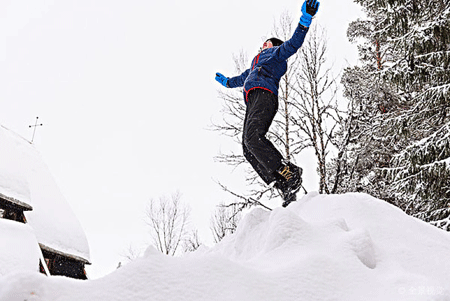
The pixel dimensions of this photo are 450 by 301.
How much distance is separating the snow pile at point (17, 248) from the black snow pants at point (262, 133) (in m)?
4.21

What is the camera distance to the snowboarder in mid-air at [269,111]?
401cm

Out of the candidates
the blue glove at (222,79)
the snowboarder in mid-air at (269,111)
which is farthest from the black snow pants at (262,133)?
the blue glove at (222,79)

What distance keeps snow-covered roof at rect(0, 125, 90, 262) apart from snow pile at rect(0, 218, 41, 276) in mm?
1044

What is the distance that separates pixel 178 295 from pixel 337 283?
2.48 ft

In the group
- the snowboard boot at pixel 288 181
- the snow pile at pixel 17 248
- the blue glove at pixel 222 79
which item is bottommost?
the snow pile at pixel 17 248

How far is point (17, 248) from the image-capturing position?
7.05 m

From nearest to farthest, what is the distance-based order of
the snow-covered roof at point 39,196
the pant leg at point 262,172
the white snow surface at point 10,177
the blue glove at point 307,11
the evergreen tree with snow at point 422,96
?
Result: the blue glove at point 307,11
the pant leg at point 262,172
the evergreen tree with snow at point 422,96
the white snow surface at point 10,177
the snow-covered roof at point 39,196

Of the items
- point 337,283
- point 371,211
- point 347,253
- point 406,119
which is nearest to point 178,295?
point 337,283

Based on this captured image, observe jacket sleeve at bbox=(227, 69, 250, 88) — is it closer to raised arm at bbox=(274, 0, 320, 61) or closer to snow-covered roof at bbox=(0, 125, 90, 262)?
raised arm at bbox=(274, 0, 320, 61)

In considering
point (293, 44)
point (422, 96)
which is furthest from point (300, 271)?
point (422, 96)

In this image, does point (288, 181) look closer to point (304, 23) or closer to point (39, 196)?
point (304, 23)

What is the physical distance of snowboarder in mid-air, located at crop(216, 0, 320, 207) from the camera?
4.01m

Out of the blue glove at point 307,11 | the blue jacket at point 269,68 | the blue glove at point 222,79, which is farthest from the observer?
the blue glove at point 222,79

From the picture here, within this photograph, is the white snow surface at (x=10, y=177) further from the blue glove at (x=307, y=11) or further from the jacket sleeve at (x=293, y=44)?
the blue glove at (x=307, y=11)
